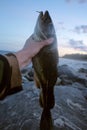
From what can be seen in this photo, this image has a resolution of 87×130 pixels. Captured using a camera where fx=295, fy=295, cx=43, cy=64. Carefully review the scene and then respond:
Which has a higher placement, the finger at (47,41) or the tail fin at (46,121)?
the finger at (47,41)

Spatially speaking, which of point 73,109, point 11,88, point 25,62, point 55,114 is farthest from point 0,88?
point 73,109

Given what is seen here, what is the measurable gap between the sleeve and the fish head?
71 centimetres

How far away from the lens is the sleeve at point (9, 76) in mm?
1970

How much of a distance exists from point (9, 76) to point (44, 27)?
0.99 meters

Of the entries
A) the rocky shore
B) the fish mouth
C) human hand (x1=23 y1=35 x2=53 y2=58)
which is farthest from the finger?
the rocky shore

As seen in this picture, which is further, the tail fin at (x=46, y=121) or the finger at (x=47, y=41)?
the tail fin at (x=46, y=121)

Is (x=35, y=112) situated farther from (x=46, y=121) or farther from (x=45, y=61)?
(x=45, y=61)

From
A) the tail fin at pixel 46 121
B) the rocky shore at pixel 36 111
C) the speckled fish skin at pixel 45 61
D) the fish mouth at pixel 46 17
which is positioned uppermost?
the fish mouth at pixel 46 17

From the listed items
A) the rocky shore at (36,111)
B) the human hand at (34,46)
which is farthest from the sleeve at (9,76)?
the rocky shore at (36,111)

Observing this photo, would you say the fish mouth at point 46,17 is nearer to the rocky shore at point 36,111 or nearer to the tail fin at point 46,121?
the tail fin at point 46,121

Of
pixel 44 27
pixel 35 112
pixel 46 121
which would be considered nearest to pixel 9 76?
pixel 44 27

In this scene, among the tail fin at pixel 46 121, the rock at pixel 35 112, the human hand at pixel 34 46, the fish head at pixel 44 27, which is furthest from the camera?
the rock at pixel 35 112

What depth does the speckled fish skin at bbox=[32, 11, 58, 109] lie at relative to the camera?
107 inches

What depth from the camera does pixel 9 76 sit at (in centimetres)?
201
